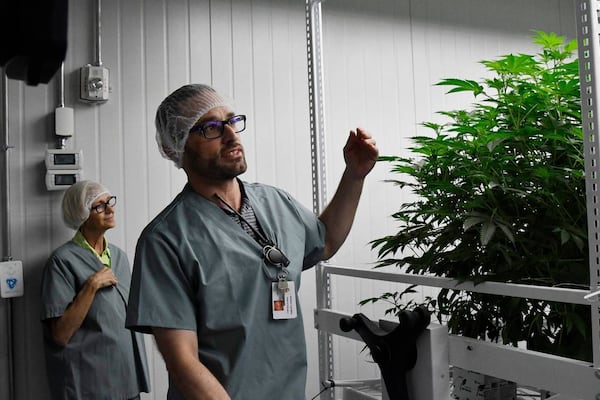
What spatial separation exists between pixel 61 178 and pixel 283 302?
1539mm

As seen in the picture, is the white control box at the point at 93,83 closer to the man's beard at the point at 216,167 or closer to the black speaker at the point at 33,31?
the man's beard at the point at 216,167

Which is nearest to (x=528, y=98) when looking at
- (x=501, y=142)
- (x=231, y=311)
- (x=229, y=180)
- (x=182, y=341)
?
(x=501, y=142)

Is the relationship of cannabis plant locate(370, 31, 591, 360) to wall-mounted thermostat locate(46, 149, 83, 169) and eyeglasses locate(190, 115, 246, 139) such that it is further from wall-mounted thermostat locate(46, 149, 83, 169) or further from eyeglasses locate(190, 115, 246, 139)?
wall-mounted thermostat locate(46, 149, 83, 169)

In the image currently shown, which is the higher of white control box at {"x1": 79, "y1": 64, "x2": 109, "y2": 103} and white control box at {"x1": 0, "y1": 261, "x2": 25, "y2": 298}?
white control box at {"x1": 79, "y1": 64, "x2": 109, "y2": 103}

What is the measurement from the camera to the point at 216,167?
4.50 ft

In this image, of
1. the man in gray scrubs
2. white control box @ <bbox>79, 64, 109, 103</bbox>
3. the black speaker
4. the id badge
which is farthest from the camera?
white control box @ <bbox>79, 64, 109, 103</bbox>

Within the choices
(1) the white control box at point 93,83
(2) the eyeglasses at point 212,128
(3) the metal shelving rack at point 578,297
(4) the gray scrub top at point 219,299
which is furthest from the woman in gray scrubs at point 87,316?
(3) the metal shelving rack at point 578,297

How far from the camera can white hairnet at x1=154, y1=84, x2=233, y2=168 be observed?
4.62 ft

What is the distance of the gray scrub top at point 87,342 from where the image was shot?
7.23ft

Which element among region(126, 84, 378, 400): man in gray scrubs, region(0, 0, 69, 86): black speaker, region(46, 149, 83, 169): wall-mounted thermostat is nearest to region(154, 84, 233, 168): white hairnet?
region(126, 84, 378, 400): man in gray scrubs

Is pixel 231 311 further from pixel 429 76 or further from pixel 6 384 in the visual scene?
pixel 429 76

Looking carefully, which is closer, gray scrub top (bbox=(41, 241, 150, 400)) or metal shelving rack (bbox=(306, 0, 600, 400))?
metal shelving rack (bbox=(306, 0, 600, 400))

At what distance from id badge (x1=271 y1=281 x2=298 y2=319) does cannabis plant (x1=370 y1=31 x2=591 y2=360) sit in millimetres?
406

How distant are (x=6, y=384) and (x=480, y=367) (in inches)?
80.8
